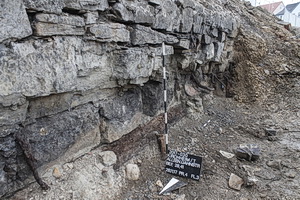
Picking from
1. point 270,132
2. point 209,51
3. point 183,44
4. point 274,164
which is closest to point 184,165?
point 274,164

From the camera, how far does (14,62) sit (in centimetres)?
184

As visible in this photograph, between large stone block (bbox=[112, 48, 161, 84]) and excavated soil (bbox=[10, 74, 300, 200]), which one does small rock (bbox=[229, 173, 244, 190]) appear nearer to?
excavated soil (bbox=[10, 74, 300, 200])

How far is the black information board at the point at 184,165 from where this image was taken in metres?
3.09

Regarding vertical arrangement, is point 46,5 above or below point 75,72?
above

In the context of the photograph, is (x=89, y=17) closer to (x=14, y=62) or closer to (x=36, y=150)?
(x=14, y=62)

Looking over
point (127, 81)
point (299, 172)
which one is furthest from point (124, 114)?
point (299, 172)

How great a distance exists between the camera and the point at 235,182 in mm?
3096

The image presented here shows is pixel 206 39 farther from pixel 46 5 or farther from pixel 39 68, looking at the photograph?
pixel 39 68

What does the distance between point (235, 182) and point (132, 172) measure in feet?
4.45

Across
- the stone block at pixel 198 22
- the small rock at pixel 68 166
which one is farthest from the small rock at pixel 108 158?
the stone block at pixel 198 22

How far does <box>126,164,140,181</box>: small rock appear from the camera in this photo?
2960 mm

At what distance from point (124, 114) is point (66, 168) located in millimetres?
991

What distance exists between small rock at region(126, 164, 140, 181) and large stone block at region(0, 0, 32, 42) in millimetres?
1910

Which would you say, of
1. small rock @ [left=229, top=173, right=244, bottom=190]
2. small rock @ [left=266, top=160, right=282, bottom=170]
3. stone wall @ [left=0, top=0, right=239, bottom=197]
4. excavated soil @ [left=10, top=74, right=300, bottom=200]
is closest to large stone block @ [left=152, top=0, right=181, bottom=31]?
stone wall @ [left=0, top=0, right=239, bottom=197]
